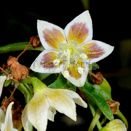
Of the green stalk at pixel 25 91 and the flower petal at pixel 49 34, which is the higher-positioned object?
the flower petal at pixel 49 34

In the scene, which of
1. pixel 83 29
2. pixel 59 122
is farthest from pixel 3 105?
pixel 59 122

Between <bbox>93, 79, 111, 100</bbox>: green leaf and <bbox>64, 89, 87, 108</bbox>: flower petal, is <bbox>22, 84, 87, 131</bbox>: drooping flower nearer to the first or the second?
<bbox>64, 89, 87, 108</bbox>: flower petal

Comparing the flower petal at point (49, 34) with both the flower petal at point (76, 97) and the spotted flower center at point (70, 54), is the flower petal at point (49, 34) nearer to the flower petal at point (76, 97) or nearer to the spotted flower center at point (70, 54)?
the spotted flower center at point (70, 54)

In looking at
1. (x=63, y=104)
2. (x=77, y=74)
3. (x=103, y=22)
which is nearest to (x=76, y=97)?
(x=63, y=104)

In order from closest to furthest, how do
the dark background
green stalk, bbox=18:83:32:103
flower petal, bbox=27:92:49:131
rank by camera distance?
flower petal, bbox=27:92:49:131 < green stalk, bbox=18:83:32:103 < the dark background

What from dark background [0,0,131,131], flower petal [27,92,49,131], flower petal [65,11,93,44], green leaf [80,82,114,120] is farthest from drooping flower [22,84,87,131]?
dark background [0,0,131,131]

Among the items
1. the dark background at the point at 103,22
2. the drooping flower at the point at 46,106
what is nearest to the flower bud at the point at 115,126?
the drooping flower at the point at 46,106

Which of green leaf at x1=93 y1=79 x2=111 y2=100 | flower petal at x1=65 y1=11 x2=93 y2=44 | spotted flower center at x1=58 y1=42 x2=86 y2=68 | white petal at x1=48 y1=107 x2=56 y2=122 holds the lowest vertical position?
green leaf at x1=93 y1=79 x2=111 y2=100

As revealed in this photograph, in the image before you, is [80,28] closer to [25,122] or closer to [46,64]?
[46,64]
